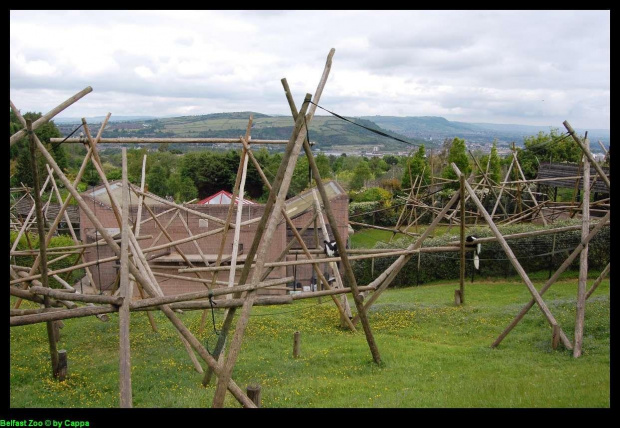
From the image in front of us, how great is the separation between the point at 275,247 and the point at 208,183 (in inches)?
922

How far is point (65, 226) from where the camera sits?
30.1m

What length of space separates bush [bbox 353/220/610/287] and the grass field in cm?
374

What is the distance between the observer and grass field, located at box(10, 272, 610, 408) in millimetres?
8734

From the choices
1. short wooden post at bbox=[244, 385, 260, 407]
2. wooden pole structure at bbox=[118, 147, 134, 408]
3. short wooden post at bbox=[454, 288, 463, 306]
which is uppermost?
wooden pole structure at bbox=[118, 147, 134, 408]

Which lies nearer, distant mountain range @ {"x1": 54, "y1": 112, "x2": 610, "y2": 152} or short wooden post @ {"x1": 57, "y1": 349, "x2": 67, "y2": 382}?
short wooden post @ {"x1": 57, "y1": 349, "x2": 67, "y2": 382}

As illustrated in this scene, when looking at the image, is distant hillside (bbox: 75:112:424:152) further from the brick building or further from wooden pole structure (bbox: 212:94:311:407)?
wooden pole structure (bbox: 212:94:311:407)

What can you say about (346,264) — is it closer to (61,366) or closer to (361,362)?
(361,362)

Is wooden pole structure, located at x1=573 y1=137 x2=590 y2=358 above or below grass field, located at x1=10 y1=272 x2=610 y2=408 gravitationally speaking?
above

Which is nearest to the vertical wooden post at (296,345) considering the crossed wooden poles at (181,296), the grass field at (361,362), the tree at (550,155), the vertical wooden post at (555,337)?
the grass field at (361,362)

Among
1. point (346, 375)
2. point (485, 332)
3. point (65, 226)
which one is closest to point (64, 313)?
point (346, 375)

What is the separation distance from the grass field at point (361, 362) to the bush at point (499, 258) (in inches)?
147

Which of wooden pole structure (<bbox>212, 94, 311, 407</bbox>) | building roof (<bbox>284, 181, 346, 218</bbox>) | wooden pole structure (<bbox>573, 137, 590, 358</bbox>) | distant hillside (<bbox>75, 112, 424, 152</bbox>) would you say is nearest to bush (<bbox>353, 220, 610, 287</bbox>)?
building roof (<bbox>284, 181, 346, 218</bbox>)

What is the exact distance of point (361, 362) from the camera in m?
11.1

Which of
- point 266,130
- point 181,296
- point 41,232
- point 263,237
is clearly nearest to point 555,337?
point 263,237
